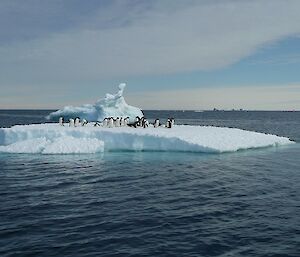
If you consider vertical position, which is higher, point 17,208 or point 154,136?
point 154,136

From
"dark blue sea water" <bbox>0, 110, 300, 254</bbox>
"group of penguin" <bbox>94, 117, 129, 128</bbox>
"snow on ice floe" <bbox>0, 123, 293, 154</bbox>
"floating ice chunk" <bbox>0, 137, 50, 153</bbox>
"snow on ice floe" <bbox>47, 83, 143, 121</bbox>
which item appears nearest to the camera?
"dark blue sea water" <bbox>0, 110, 300, 254</bbox>

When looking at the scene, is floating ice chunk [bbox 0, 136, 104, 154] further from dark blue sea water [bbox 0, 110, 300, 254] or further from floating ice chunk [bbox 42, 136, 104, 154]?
dark blue sea water [bbox 0, 110, 300, 254]

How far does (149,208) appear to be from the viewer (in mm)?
15555

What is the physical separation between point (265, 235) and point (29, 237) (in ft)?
24.6

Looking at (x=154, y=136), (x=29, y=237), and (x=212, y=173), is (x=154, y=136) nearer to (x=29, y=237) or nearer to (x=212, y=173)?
(x=212, y=173)

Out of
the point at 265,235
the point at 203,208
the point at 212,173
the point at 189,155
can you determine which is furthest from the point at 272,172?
the point at 265,235

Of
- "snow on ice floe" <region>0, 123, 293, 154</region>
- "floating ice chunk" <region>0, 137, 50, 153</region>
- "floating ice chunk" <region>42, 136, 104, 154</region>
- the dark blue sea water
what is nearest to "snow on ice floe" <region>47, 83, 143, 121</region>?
"snow on ice floe" <region>0, 123, 293, 154</region>

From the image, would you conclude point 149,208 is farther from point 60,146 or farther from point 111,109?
point 111,109

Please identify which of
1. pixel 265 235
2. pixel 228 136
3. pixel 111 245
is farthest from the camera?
pixel 228 136

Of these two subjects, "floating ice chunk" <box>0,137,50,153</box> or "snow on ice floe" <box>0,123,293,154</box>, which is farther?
"floating ice chunk" <box>0,137,50,153</box>

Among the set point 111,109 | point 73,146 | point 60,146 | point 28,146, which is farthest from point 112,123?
point 111,109

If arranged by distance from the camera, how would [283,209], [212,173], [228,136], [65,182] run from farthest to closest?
[228,136]
[212,173]
[65,182]
[283,209]

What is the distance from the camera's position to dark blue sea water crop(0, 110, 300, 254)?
11.6m

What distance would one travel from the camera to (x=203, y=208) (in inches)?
620
